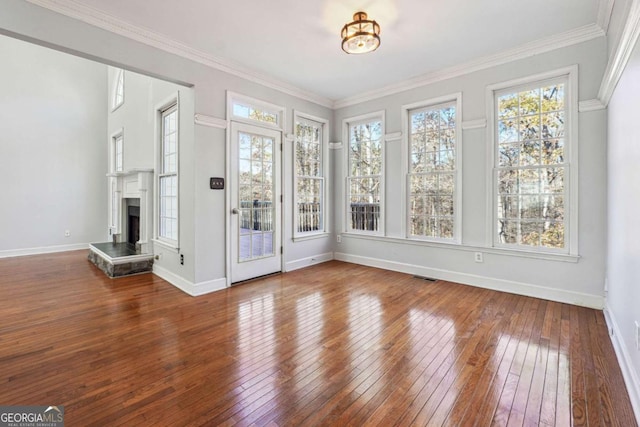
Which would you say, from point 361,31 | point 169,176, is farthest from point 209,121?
point 361,31

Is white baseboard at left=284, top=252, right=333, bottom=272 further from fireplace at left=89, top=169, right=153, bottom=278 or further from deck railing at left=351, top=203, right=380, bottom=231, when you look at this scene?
fireplace at left=89, top=169, right=153, bottom=278

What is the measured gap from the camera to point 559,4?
2654 millimetres

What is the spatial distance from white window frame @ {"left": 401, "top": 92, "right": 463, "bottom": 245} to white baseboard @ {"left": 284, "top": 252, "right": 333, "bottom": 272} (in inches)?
62.1

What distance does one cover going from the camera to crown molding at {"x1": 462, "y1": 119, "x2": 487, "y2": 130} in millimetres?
3733

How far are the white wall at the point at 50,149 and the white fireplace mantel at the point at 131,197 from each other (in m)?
0.55

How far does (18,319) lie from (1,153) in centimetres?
478

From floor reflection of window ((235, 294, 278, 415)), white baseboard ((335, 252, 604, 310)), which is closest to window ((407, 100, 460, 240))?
white baseboard ((335, 252, 604, 310))

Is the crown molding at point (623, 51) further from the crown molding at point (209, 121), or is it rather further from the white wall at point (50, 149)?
the white wall at point (50, 149)

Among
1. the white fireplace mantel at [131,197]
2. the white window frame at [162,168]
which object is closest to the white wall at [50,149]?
the white fireplace mantel at [131,197]

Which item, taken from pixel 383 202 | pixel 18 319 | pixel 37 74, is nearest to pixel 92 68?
pixel 37 74

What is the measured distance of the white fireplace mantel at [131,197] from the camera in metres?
4.70

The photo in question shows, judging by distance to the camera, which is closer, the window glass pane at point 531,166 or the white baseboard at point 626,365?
the white baseboard at point 626,365

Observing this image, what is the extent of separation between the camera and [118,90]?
251 inches

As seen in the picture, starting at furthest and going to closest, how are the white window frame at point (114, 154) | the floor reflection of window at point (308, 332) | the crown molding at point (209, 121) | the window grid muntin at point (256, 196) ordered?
1. the white window frame at point (114, 154)
2. the window grid muntin at point (256, 196)
3. the crown molding at point (209, 121)
4. the floor reflection of window at point (308, 332)
